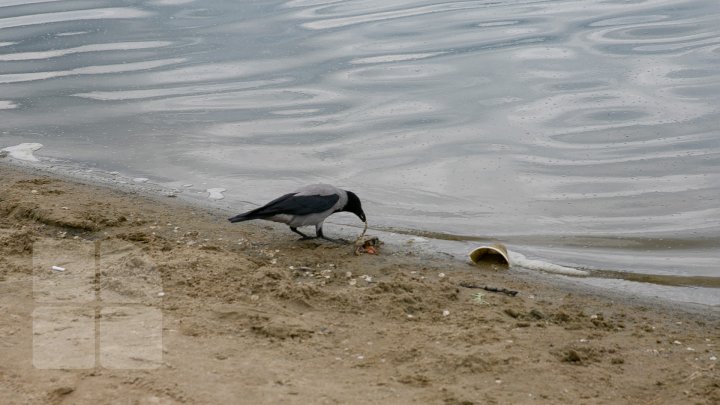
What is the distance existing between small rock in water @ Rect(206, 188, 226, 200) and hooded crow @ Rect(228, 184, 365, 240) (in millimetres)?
1530

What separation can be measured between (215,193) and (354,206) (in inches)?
70.9

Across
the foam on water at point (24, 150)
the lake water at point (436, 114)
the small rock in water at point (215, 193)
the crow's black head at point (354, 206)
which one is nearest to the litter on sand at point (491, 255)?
the lake water at point (436, 114)

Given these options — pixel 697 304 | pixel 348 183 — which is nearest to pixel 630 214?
pixel 697 304

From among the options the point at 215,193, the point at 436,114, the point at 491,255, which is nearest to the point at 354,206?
the point at 491,255

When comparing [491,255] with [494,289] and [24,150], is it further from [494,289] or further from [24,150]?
[24,150]

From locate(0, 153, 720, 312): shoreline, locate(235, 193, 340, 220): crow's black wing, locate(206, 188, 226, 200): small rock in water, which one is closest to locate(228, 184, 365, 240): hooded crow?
locate(235, 193, 340, 220): crow's black wing

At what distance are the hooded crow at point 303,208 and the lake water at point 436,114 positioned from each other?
0.55 m

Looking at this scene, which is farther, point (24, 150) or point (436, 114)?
point (436, 114)

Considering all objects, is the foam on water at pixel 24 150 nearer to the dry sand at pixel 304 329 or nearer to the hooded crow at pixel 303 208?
the dry sand at pixel 304 329

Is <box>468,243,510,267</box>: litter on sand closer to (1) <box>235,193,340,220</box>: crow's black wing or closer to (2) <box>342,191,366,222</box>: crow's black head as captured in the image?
(2) <box>342,191,366,222</box>: crow's black head

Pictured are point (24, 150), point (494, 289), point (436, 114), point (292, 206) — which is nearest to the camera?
point (494, 289)

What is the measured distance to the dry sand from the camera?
480cm

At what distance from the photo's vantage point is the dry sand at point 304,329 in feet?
15.7

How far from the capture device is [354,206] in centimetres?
856
